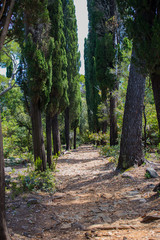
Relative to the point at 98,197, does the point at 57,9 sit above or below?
above

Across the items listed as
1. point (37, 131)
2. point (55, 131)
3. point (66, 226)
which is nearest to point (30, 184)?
point (37, 131)

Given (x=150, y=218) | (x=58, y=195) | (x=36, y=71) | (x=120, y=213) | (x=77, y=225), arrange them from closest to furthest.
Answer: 1. (x=150, y=218)
2. (x=77, y=225)
3. (x=120, y=213)
4. (x=58, y=195)
5. (x=36, y=71)

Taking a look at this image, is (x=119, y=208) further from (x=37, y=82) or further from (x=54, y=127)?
(x=54, y=127)

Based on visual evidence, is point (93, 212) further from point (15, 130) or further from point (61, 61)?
point (15, 130)

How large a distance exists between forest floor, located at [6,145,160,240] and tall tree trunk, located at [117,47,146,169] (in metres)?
0.54

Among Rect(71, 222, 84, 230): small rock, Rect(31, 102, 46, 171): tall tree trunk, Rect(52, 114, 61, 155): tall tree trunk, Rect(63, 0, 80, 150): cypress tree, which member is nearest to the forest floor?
Rect(71, 222, 84, 230): small rock

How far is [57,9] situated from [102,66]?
4.39 meters

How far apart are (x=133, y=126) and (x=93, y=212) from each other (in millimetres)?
3066

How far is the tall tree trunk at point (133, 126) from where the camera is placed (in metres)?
5.77

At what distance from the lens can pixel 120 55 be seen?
35.5 feet

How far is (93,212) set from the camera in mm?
3451

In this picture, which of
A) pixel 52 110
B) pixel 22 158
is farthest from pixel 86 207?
pixel 22 158

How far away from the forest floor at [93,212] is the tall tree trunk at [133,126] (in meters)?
0.54

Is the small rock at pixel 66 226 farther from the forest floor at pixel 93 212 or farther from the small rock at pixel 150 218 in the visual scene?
the small rock at pixel 150 218
